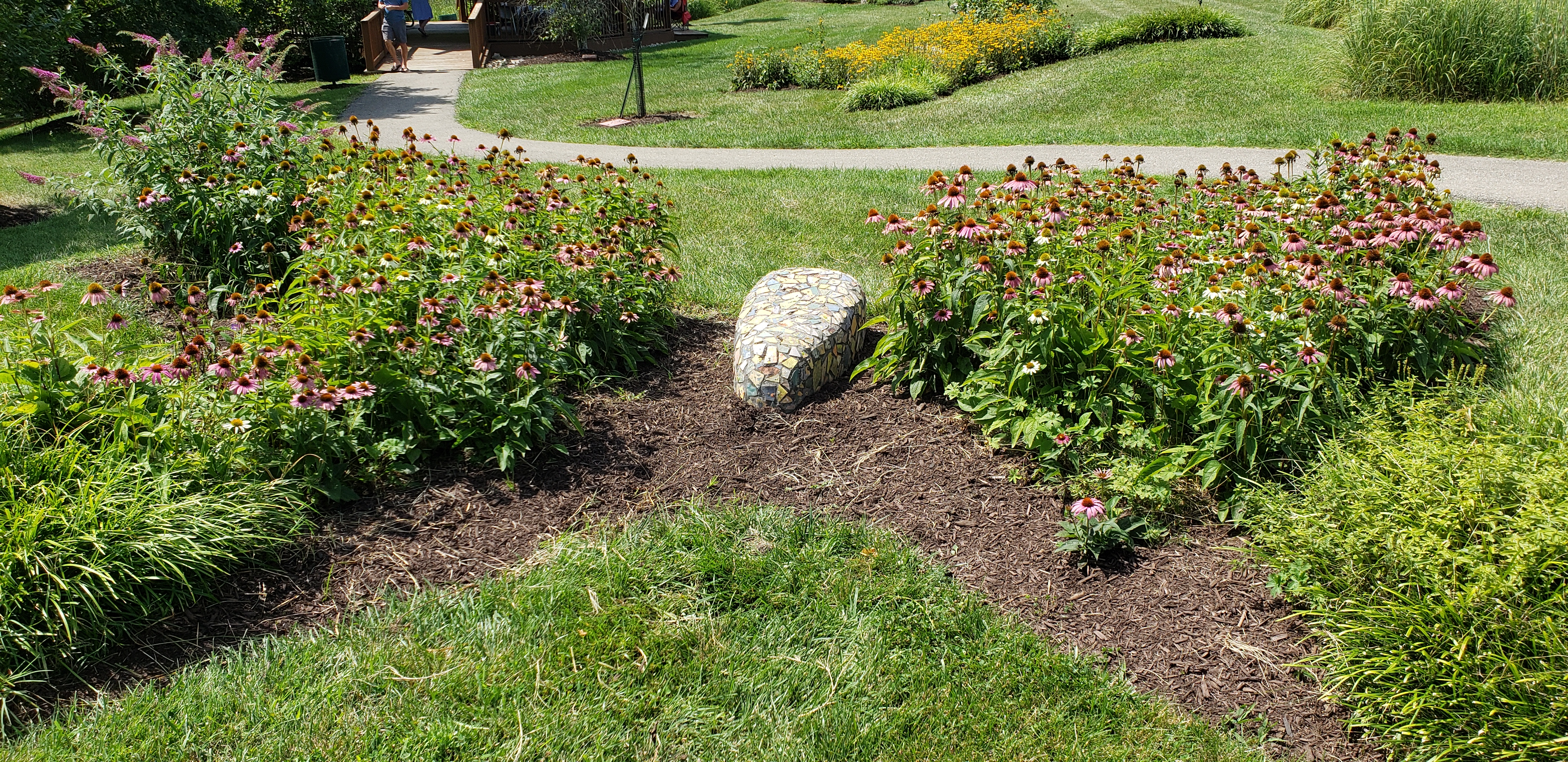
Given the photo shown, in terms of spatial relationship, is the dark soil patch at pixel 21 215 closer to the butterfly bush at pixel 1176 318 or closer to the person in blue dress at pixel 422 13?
the butterfly bush at pixel 1176 318

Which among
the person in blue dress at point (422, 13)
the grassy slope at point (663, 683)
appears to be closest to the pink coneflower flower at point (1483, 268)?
the grassy slope at point (663, 683)

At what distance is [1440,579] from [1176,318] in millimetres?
1396

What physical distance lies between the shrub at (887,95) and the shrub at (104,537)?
11.4 meters

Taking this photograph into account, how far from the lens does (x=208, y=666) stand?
2.91 m

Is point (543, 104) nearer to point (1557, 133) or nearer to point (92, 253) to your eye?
point (92, 253)

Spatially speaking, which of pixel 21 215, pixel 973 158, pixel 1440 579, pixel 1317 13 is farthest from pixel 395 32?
pixel 1440 579

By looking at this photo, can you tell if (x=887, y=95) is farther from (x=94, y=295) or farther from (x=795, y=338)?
(x=94, y=295)

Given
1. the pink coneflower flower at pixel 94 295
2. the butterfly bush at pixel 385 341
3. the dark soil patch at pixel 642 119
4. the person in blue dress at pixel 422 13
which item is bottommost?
the butterfly bush at pixel 385 341

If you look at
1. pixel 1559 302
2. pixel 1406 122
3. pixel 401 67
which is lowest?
pixel 1559 302

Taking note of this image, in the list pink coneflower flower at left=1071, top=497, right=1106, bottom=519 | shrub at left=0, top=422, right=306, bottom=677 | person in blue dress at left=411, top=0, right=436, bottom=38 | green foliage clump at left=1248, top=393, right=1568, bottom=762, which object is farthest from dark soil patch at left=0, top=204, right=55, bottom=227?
person in blue dress at left=411, top=0, right=436, bottom=38

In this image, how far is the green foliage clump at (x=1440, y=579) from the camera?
244cm

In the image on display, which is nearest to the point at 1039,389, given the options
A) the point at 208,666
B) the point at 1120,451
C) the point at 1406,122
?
the point at 1120,451

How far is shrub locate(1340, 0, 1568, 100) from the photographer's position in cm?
1050

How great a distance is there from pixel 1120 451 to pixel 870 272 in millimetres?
2765
